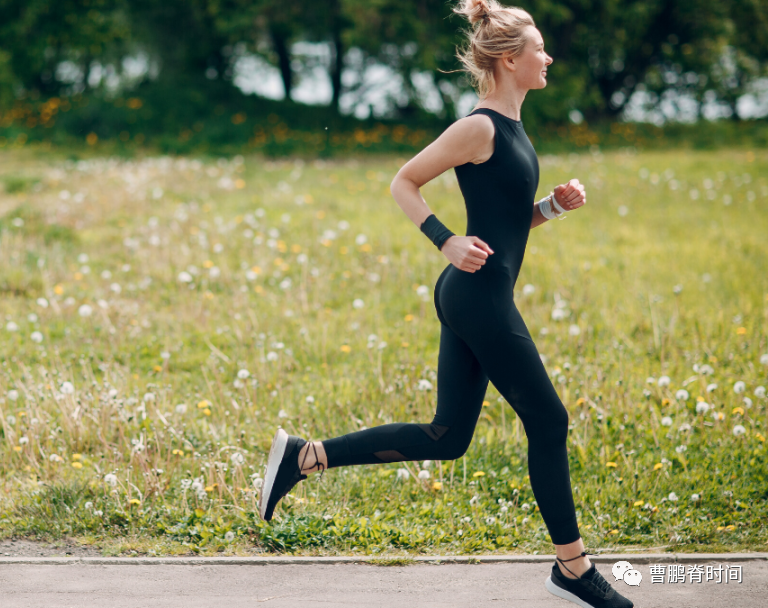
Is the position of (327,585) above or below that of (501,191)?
below

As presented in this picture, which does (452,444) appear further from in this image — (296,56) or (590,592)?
(296,56)

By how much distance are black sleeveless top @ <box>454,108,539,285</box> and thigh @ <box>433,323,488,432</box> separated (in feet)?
1.23

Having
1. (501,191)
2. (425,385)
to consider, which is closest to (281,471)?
(501,191)

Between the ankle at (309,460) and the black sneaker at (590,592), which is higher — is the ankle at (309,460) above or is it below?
above

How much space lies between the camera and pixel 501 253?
10.1 ft

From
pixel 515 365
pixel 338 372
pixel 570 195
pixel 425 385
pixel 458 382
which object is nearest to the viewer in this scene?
pixel 515 365

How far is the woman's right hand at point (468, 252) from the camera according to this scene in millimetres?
2922

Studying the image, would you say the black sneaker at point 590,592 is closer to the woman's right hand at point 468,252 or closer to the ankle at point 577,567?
the ankle at point 577,567

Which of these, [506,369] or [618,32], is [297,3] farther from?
[506,369]

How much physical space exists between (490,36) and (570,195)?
0.77m

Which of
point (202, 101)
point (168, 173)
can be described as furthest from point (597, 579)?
point (202, 101)

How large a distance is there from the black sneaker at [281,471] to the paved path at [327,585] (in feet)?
1.04

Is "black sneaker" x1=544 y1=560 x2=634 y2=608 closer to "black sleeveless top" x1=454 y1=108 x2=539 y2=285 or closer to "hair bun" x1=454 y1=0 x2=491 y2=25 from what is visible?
"black sleeveless top" x1=454 y1=108 x2=539 y2=285

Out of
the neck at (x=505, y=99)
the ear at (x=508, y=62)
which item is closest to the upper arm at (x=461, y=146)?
the neck at (x=505, y=99)
